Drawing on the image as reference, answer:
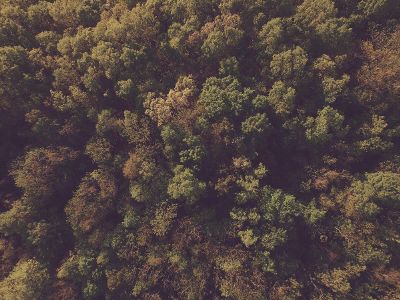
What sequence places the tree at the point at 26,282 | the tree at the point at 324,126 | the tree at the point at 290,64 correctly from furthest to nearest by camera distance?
the tree at the point at 290,64, the tree at the point at 324,126, the tree at the point at 26,282

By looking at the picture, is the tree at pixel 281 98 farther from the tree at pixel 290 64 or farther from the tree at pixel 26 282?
the tree at pixel 26 282

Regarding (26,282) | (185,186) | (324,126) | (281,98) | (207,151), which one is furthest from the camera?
(207,151)

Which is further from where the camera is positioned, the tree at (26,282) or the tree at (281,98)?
the tree at (281,98)

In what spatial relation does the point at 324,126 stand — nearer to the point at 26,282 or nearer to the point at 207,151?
the point at 207,151

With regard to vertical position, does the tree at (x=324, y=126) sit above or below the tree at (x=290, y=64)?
below

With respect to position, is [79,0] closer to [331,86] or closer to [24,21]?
[24,21]

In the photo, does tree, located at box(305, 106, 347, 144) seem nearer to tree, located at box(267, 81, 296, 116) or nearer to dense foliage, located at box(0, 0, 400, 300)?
dense foliage, located at box(0, 0, 400, 300)

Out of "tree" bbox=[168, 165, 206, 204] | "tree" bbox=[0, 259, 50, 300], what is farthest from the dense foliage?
"tree" bbox=[168, 165, 206, 204]

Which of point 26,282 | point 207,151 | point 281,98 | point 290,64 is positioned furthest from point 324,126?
point 26,282

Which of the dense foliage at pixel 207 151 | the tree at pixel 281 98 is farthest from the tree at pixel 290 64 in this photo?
the tree at pixel 281 98
